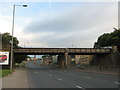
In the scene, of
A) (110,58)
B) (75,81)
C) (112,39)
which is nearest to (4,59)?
(75,81)

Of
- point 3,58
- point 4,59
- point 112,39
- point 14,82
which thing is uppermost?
point 112,39

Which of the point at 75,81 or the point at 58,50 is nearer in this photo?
the point at 75,81

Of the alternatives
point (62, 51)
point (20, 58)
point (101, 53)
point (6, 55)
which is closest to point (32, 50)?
point (62, 51)

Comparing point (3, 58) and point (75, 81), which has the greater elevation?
point (3, 58)

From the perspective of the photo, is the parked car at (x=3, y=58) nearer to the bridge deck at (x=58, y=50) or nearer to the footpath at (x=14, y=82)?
the footpath at (x=14, y=82)

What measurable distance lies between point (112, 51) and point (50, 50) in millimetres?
23880

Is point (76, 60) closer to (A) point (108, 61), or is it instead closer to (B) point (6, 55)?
(A) point (108, 61)

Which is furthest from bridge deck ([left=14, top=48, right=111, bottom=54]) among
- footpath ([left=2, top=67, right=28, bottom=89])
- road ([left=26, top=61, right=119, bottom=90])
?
footpath ([left=2, top=67, right=28, bottom=89])

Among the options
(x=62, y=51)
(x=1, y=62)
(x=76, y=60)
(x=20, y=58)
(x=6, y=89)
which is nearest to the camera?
(x=6, y=89)

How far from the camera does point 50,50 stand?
92.6m

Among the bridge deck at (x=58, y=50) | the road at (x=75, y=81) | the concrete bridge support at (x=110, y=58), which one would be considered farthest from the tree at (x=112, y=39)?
the road at (x=75, y=81)

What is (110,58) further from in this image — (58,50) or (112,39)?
(58,50)

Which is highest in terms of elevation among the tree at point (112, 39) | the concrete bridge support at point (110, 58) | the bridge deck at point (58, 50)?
the tree at point (112, 39)

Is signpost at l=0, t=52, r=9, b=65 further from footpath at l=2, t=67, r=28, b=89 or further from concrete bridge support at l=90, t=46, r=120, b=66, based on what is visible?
concrete bridge support at l=90, t=46, r=120, b=66
